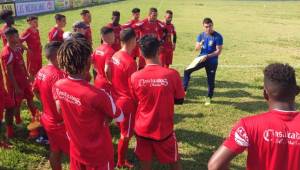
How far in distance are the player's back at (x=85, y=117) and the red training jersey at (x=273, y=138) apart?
1.60 meters

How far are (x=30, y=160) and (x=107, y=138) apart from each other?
10.1 ft

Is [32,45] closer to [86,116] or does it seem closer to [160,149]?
[160,149]

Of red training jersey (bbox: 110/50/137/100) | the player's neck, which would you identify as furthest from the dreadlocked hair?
red training jersey (bbox: 110/50/137/100)

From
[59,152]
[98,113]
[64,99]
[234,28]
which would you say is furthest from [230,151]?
[234,28]

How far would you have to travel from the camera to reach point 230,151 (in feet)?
9.84

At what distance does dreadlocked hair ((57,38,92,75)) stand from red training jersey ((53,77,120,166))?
0.53 feet

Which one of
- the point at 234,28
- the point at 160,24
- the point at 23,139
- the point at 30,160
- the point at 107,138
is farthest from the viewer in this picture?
the point at 234,28

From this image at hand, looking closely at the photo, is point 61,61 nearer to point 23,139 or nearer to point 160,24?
point 23,139

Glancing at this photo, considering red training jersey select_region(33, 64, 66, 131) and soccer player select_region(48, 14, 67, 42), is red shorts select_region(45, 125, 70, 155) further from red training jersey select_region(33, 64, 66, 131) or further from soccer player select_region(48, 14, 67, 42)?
soccer player select_region(48, 14, 67, 42)

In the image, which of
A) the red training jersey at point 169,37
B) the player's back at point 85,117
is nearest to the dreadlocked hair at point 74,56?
the player's back at point 85,117

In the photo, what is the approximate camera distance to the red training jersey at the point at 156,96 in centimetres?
502

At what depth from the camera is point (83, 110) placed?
402 cm

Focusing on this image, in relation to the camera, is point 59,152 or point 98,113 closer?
point 98,113

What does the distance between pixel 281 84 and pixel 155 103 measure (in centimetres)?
238
